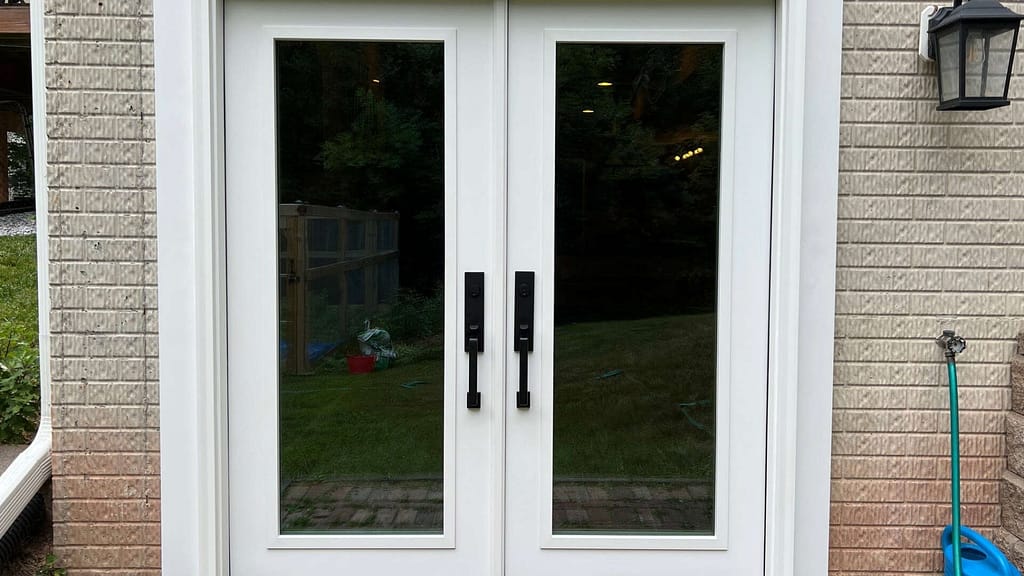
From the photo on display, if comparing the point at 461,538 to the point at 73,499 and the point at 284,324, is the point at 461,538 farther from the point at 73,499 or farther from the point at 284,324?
the point at 73,499

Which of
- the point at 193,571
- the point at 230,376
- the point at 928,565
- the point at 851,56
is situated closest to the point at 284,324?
the point at 230,376

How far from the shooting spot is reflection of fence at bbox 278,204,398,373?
98.8 inches

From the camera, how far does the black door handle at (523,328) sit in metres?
2.51

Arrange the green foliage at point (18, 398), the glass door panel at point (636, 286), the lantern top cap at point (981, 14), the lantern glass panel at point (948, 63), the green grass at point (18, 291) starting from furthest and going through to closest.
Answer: the green grass at point (18, 291), the green foliage at point (18, 398), the glass door panel at point (636, 286), the lantern glass panel at point (948, 63), the lantern top cap at point (981, 14)

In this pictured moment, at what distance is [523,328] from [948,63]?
65.6 inches

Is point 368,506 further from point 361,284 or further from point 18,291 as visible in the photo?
point 18,291

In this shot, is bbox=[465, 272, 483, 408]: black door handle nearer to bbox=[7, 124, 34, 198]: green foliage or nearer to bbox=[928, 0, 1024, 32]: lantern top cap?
bbox=[928, 0, 1024, 32]: lantern top cap

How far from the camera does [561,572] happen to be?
2.59 meters

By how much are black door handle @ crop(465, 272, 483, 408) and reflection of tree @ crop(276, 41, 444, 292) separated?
0.20 meters

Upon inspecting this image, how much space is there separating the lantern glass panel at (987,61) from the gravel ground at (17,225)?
583 centimetres

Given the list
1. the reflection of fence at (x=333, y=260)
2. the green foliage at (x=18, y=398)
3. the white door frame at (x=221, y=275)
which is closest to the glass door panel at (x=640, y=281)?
the white door frame at (x=221, y=275)

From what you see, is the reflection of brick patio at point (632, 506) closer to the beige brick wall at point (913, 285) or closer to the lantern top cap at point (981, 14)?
the beige brick wall at point (913, 285)

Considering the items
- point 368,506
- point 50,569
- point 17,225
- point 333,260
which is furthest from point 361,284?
point 17,225

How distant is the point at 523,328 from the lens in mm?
2512
